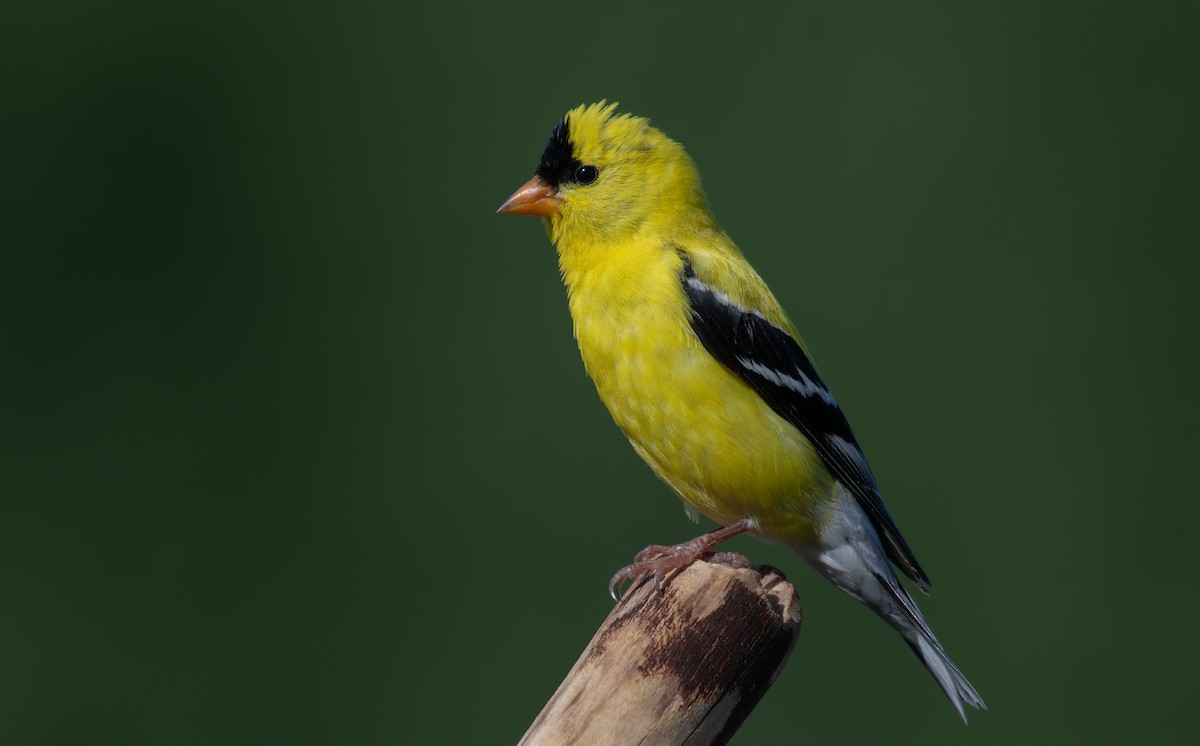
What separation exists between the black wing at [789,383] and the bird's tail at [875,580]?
0.03m

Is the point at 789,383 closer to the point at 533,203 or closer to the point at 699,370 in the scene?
the point at 699,370

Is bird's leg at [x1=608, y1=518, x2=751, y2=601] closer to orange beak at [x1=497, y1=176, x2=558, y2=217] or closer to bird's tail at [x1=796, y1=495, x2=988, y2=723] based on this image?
bird's tail at [x1=796, y1=495, x2=988, y2=723]

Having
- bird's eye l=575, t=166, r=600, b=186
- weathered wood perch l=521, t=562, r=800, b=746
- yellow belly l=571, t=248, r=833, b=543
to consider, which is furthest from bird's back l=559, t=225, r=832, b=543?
weathered wood perch l=521, t=562, r=800, b=746

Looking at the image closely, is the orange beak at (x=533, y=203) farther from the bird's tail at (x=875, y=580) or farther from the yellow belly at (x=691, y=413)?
the bird's tail at (x=875, y=580)

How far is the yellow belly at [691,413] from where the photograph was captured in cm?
179

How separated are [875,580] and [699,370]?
1.62 feet

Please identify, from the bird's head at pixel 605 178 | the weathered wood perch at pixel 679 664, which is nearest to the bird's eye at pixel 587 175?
the bird's head at pixel 605 178

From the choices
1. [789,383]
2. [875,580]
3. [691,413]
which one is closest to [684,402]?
[691,413]

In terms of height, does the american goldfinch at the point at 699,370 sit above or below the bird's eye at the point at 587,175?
below

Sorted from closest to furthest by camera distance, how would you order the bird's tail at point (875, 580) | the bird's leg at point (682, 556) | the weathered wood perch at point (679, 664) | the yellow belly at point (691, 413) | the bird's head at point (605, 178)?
the weathered wood perch at point (679, 664) < the bird's leg at point (682, 556) < the yellow belly at point (691, 413) < the bird's tail at point (875, 580) < the bird's head at point (605, 178)

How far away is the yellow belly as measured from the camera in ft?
5.87

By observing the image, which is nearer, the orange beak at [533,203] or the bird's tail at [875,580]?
the bird's tail at [875,580]

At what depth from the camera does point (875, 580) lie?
193cm

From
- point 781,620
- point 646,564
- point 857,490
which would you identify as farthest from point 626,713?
point 857,490
